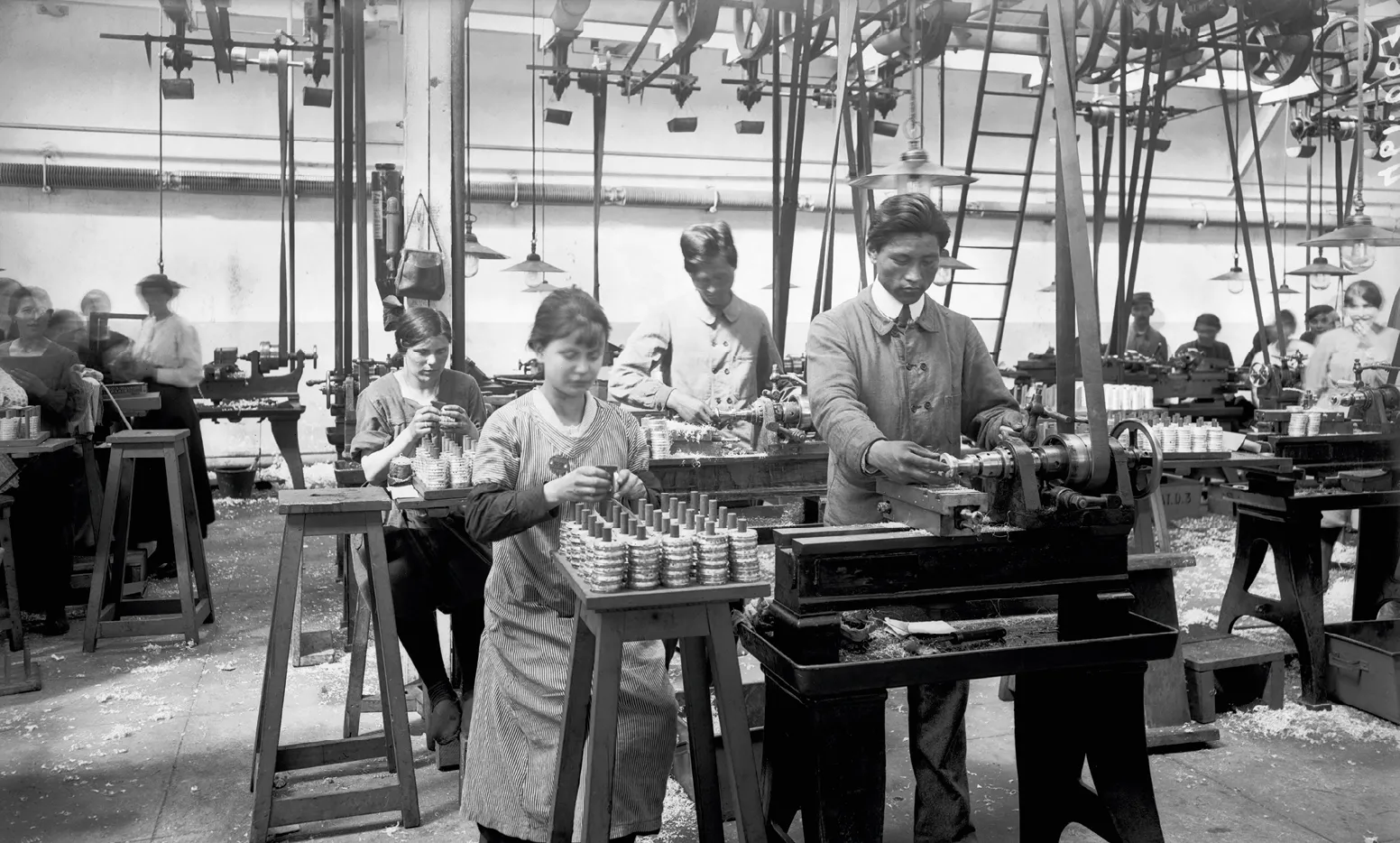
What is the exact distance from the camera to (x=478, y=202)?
11469mm

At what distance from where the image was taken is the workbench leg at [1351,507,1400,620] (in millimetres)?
4320

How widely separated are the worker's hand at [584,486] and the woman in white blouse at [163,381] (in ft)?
15.6

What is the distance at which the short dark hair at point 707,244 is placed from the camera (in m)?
4.02

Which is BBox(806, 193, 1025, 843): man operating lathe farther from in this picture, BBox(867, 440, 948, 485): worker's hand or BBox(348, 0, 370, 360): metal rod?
BBox(348, 0, 370, 360): metal rod

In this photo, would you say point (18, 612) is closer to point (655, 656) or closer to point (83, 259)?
point (655, 656)

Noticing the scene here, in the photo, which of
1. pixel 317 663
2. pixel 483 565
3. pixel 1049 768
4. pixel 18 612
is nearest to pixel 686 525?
pixel 1049 768

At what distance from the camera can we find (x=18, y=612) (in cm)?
441

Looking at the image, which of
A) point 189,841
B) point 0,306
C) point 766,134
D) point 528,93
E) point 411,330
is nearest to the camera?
point 189,841

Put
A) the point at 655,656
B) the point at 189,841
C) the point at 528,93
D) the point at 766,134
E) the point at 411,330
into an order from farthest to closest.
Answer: the point at 766,134
the point at 528,93
the point at 411,330
the point at 189,841
the point at 655,656

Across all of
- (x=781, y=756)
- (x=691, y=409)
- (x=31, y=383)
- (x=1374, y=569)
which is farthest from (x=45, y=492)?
(x=1374, y=569)

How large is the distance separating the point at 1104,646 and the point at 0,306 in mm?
5568

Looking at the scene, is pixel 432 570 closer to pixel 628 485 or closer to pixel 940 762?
pixel 628 485

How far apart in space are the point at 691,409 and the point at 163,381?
381 centimetres

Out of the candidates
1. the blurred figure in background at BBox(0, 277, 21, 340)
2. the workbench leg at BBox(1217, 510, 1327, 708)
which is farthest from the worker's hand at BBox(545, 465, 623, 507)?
the blurred figure in background at BBox(0, 277, 21, 340)
